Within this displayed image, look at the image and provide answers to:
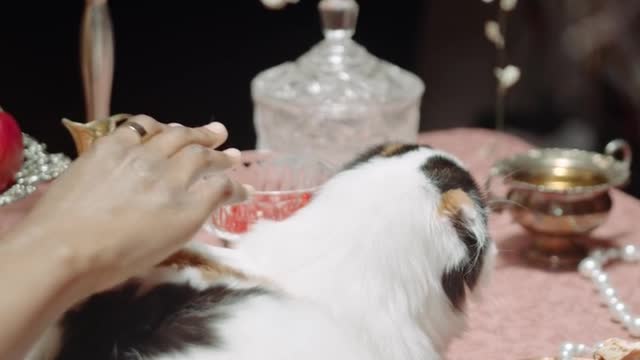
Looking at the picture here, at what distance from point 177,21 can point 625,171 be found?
69 centimetres

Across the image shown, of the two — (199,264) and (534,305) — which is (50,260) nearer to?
(199,264)

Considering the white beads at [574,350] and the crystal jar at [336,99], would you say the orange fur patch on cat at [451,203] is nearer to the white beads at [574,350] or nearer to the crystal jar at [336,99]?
the white beads at [574,350]

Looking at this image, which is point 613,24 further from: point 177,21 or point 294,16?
point 177,21

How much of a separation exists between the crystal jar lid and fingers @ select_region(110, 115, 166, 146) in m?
0.70

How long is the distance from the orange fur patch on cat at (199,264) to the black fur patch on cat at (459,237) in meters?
0.16

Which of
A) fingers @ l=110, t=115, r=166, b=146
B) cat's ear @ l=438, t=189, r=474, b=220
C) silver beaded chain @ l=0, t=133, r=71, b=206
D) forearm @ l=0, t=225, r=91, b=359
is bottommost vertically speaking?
silver beaded chain @ l=0, t=133, r=71, b=206

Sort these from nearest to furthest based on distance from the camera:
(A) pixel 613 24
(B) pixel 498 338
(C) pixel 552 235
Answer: (B) pixel 498 338 < (C) pixel 552 235 < (A) pixel 613 24

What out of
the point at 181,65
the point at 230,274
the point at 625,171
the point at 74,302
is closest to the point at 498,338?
the point at 625,171

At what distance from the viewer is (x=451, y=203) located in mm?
699

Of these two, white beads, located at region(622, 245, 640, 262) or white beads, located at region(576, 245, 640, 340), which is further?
white beads, located at region(622, 245, 640, 262)

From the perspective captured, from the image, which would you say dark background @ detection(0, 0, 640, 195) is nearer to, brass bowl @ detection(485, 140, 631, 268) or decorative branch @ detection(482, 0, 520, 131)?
decorative branch @ detection(482, 0, 520, 131)

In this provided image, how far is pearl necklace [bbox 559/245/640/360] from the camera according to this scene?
2.90 feet

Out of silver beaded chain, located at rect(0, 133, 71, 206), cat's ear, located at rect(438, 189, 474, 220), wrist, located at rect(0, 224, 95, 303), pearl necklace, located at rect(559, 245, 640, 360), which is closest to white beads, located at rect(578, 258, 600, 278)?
pearl necklace, located at rect(559, 245, 640, 360)

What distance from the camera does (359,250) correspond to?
65cm
